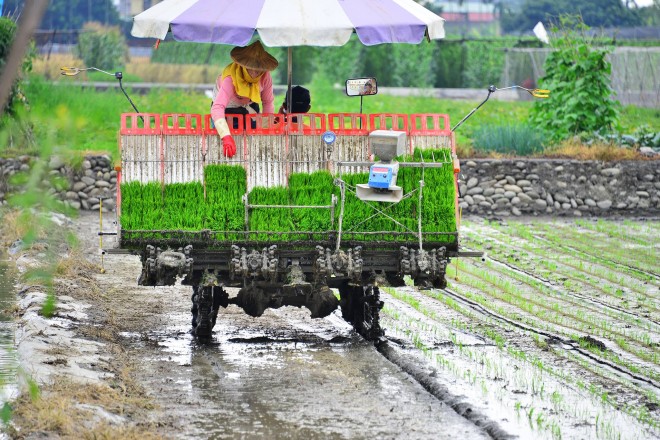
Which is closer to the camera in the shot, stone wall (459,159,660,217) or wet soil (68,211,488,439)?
wet soil (68,211,488,439)

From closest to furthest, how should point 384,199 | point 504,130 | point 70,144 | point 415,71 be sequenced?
point 70,144 → point 384,199 → point 504,130 → point 415,71

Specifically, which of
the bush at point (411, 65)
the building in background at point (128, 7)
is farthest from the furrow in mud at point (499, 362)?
the building in background at point (128, 7)

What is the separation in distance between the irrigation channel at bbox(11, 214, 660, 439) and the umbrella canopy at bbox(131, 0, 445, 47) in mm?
2745

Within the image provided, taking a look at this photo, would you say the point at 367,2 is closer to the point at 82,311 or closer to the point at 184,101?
the point at 82,311

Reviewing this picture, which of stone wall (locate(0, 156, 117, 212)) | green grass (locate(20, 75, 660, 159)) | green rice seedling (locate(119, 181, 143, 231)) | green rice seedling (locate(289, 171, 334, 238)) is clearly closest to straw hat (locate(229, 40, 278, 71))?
green rice seedling (locate(289, 171, 334, 238))

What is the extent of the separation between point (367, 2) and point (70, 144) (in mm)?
6337

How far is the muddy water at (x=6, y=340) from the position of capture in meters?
8.31

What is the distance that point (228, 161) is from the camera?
1064 centimetres

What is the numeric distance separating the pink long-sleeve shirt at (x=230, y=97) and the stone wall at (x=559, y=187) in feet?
36.9

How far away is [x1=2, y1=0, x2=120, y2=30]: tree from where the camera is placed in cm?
4800

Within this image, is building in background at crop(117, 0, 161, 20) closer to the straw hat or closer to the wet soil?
the wet soil

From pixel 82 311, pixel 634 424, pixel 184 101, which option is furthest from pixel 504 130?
pixel 634 424

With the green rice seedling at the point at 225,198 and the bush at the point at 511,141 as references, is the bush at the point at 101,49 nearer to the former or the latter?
the bush at the point at 511,141

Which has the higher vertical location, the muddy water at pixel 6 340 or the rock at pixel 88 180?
the rock at pixel 88 180
